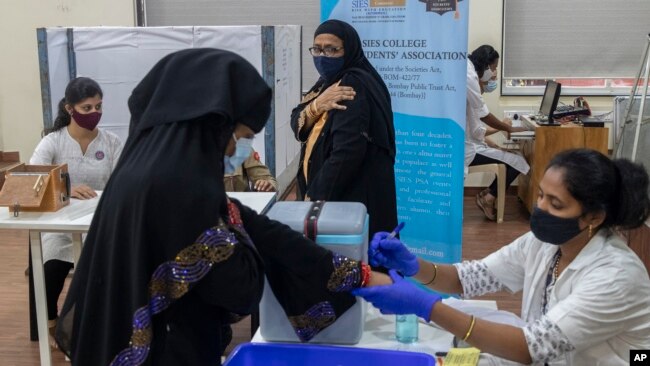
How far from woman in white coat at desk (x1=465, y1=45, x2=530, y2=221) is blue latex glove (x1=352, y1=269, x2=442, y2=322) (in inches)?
144

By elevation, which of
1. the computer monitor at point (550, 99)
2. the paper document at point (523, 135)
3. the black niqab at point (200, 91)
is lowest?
the paper document at point (523, 135)

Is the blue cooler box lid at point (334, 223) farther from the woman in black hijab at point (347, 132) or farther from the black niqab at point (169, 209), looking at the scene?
the woman in black hijab at point (347, 132)

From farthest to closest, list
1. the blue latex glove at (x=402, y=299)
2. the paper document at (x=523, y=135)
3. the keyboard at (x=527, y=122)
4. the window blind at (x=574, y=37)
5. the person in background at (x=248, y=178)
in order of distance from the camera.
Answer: the window blind at (x=574, y=37)
the paper document at (x=523, y=135)
the keyboard at (x=527, y=122)
the person in background at (x=248, y=178)
the blue latex glove at (x=402, y=299)

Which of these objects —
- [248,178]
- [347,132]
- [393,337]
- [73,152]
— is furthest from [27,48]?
[393,337]

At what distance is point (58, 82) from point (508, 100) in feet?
11.4

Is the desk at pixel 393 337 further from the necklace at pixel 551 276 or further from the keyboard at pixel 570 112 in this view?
the keyboard at pixel 570 112

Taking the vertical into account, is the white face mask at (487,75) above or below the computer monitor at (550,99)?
above

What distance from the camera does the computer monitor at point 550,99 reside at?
5355mm

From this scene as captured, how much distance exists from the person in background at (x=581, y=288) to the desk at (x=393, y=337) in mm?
154

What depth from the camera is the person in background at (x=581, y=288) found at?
1.64 meters

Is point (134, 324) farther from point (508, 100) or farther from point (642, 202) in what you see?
point (508, 100)

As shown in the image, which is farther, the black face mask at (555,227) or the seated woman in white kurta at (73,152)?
the seated woman in white kurta at (73,152)

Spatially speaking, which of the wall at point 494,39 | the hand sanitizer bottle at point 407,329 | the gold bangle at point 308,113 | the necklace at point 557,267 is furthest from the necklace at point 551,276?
the wall at point 494,39

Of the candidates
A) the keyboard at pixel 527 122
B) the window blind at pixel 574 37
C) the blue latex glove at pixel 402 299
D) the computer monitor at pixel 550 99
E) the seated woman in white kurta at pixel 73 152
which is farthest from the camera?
the window blind at pixel 574 37
